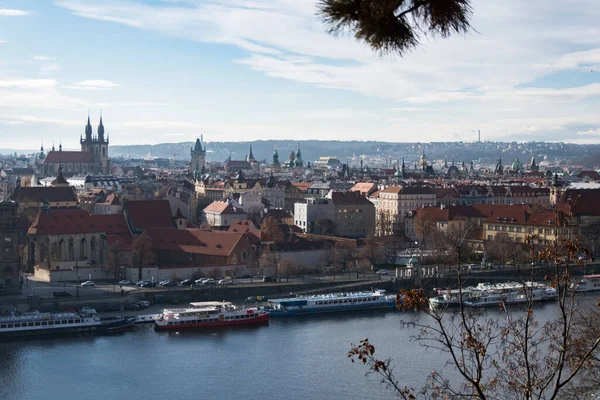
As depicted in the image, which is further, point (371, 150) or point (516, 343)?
point (371, 150)

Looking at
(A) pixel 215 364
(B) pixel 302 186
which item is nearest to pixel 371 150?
(B) pixel 302 186

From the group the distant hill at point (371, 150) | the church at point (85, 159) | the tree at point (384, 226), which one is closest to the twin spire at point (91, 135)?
the church at point (85, 159)

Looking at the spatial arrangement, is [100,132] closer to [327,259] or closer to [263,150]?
[327,259]

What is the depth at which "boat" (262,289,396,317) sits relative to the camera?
21.0 m

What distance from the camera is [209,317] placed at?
778 inches

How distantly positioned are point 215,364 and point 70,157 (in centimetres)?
5295

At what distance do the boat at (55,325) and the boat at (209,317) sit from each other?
85cm

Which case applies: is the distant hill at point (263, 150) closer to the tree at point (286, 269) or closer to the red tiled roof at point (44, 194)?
the red tiled roof at point (44, 194)

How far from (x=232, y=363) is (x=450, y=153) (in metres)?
163

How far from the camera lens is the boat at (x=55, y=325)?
60.1ft

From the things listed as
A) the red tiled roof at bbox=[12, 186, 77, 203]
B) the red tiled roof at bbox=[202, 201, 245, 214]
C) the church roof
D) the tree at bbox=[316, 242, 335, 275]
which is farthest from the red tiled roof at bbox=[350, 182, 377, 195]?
the church roof

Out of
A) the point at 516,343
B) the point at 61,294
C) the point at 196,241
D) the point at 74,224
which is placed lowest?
the point at 61,294

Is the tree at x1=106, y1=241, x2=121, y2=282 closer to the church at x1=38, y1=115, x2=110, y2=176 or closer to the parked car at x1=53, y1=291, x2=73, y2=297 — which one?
the parked car at x1=53, y1=291, x2=73, y2=297

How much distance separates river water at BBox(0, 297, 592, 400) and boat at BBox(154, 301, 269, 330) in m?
0.37
